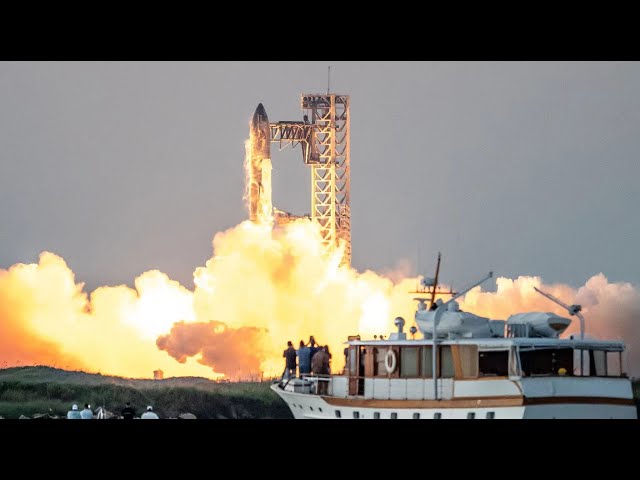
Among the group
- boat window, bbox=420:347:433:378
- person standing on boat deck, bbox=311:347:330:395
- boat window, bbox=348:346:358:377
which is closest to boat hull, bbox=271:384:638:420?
boat window, bbox=348:346:358:377

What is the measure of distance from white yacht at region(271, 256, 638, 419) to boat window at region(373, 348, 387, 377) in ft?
0.11

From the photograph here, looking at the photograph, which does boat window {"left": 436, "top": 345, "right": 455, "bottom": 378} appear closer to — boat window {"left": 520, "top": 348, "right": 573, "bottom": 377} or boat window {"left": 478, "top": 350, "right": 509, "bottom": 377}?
boat window {"left": 478, "top": 350, "right": 509, "bottom": 377}

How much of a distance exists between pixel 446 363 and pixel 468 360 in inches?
45.2

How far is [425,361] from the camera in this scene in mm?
56219

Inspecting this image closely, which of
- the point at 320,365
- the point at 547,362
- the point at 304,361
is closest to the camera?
the point at 547,362

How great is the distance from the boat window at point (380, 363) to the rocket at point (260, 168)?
1619 inches

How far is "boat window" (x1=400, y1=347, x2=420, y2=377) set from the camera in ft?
185

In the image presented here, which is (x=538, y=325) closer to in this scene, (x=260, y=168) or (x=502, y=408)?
(x=502, y=408)

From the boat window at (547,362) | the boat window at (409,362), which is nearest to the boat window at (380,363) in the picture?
the boat window at (409,362)

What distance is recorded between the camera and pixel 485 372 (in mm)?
54844

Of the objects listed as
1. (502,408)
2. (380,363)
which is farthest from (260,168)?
(502,408)
